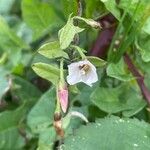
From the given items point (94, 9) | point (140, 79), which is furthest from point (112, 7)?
point (140, 79)

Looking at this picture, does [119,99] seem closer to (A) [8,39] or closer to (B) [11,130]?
(B) [11,130]

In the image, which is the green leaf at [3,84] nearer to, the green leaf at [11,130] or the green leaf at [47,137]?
the green leaf at [11,130]

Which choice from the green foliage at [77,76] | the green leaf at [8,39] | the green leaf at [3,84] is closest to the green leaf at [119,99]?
the green foliage at [77,76]

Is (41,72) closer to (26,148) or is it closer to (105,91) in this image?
(105,91)

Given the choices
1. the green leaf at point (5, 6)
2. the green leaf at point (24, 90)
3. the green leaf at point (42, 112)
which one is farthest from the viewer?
the green leaf at point (5, 6)

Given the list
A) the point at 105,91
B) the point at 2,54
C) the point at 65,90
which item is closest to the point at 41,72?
the point at 65,90

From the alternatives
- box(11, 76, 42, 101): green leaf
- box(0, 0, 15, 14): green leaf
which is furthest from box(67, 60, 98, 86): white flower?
box(0, 0, 15, 14): green leaf
